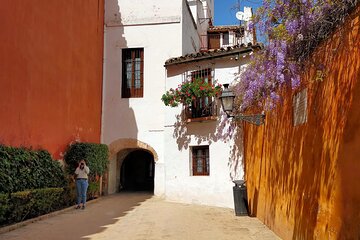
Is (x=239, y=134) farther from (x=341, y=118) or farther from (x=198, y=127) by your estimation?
(x=341, y=118)

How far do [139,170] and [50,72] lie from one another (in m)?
10.0

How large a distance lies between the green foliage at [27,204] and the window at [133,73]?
645cm

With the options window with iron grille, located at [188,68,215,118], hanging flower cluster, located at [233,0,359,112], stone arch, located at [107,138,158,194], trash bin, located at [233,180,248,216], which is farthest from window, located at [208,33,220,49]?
hanging flower cluster, located at [233,0,359,112]

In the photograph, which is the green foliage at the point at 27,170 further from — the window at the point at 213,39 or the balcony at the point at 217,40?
the window at the point at 213,39

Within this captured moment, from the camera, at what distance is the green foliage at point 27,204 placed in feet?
29.4

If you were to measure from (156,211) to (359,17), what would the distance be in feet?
30.0

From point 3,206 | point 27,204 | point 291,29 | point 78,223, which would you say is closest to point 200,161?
point 78,223

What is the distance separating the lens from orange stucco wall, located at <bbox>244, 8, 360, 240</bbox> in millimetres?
4500

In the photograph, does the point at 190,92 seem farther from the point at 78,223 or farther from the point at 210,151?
the point at 78,223

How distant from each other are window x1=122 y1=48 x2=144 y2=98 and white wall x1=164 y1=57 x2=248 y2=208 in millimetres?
2217

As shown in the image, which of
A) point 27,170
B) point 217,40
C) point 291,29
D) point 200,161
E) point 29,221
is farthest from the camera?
point 217,40

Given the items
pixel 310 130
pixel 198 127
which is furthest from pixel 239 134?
pixel 310 130

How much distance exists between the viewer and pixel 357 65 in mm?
4477

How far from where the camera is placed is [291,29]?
5.41 m
